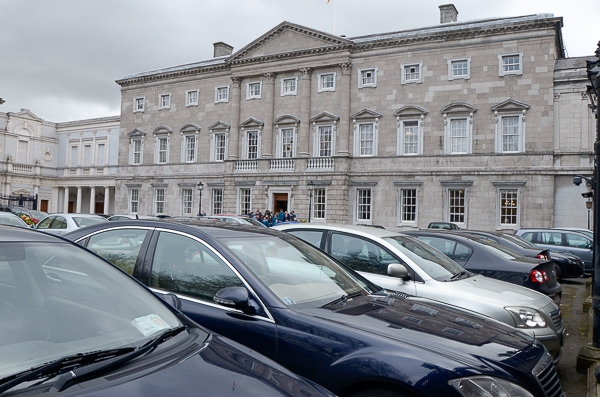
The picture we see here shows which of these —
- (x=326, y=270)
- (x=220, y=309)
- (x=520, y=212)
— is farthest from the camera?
(x=520, y=212)

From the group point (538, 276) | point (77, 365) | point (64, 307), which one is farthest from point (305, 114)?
point (77, 365)

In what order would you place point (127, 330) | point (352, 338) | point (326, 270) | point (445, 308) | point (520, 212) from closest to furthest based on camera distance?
point (127, 330) → point (352, 338) → point (445, 308) → point (326, 270) → point (520, 212)

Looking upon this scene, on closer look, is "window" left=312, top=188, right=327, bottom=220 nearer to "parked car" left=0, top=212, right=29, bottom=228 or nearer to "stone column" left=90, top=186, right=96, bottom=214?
"parked car" left=0, top=212, right=29, bottom=228

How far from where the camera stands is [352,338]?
3045 mm

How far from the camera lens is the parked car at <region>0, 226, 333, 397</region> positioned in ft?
6.30

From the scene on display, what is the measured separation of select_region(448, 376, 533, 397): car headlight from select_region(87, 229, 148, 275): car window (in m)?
3.00

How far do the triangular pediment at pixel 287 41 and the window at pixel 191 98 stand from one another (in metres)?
4.45

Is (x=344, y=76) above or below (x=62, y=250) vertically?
above

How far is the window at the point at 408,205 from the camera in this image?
2822 cm

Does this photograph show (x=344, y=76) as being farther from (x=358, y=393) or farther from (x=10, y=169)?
(x=10, y=169)

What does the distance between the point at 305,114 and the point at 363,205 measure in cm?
744

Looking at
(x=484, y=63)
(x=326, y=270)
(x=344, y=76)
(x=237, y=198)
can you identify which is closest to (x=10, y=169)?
(x=237, y=198)

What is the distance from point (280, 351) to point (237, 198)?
100 ft

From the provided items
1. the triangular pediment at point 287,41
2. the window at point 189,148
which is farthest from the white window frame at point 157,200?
the triangular pediment at point 287,41
